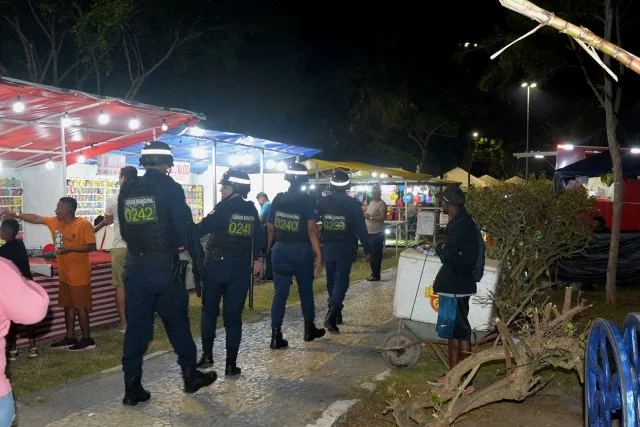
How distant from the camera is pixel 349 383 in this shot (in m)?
5.82

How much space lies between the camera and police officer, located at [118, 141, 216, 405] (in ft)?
16.5

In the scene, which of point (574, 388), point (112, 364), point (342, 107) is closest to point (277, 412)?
point (112, 364)

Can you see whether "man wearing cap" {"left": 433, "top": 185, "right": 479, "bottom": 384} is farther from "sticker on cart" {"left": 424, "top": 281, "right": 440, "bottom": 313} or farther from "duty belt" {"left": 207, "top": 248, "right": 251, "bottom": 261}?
"duty belt" {"left": 207, "top": 248, "right": 251, "bottom": 261}

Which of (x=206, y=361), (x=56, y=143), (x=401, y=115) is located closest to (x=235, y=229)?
(x=206, y=361)

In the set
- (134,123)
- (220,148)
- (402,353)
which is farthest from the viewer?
(220,148)

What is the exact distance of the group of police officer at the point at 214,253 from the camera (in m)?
5.04

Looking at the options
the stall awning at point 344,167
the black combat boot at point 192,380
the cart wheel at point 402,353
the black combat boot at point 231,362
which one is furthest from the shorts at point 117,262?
the stall awning at point 344,167

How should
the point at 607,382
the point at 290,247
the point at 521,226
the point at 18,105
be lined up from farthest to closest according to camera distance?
the point at 18,105
the point at 521,226
the point at 290,247
the point at 607,382

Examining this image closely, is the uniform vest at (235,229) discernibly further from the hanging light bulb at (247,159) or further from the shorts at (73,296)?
the hanging light bulb at (247,159)

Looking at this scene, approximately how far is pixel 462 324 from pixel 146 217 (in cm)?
294

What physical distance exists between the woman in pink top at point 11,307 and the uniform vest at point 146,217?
2.06 meters

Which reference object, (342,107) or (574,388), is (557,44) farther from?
(342,107)

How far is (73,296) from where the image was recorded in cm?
693

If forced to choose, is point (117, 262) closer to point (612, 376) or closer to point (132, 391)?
point (132, 391)
